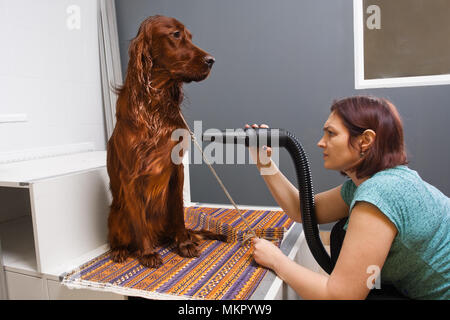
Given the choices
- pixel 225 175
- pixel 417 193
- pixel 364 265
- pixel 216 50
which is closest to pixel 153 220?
pixel 364 265

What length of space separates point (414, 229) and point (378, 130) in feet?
0.92

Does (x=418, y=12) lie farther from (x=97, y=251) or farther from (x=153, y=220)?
(x=97, y=251)

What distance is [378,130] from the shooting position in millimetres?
949

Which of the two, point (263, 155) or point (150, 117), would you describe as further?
point (263, 155)

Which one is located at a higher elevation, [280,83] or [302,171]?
[280,83]

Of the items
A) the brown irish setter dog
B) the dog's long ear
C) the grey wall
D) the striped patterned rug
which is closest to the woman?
the striped patterned rug

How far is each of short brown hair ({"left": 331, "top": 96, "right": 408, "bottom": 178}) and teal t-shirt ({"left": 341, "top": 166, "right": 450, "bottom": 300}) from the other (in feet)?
0.12

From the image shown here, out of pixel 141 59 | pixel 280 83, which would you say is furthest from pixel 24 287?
pixel 280 83

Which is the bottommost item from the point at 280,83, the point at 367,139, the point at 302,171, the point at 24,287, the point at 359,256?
the point at 24,287

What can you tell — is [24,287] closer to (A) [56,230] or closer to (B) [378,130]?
(A) [56,230]

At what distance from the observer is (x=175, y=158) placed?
3.49ft

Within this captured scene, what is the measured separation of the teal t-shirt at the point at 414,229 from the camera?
0.86 meters

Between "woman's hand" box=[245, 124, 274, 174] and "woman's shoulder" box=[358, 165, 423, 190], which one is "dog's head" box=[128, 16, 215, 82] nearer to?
"woman's hand" box=[245, 124, 274, 174]

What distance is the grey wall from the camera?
234 centimetres
